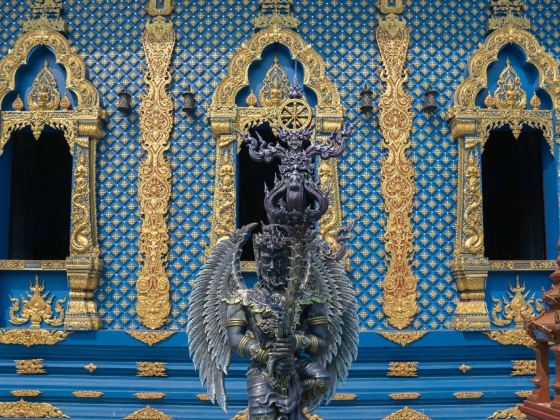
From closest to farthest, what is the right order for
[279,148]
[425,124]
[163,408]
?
[279,148], [163,408], [425,124]

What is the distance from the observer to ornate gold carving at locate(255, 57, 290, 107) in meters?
7.80

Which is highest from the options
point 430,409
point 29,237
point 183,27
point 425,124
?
point 183,27

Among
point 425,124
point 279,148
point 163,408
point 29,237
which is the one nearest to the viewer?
point 279,148

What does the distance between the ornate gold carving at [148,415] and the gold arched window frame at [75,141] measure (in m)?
1.09

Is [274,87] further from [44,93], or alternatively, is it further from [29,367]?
[29,367]

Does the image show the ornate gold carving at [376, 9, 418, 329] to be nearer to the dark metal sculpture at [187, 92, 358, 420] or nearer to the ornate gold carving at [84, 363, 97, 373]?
the dark metal sculpture at [187, 92, 358, 420]

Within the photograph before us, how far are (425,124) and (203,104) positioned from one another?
8.89ft

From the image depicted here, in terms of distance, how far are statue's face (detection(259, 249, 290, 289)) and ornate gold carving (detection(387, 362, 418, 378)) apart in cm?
329

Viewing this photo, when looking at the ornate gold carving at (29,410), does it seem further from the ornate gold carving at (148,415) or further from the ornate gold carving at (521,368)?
the ornate gold carving at (521,368)

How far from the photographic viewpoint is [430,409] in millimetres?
7438

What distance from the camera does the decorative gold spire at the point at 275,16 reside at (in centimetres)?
795

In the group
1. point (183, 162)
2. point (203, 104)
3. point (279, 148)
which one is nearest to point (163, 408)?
point (183, 162)

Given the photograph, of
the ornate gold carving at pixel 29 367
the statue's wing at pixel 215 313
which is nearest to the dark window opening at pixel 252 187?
the ornate gold carving at pixel 29 367

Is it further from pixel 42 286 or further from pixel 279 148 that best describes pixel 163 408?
pixel 279 148
